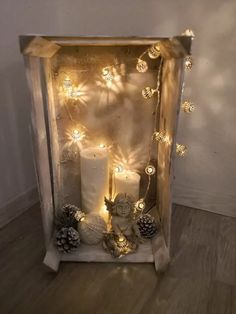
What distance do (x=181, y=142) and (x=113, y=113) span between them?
0.35m

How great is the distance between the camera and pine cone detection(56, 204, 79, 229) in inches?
37.5

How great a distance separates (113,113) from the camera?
3.28ft

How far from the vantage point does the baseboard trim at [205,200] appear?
1.20 m

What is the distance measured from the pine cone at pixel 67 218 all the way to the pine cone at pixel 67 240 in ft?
0.14

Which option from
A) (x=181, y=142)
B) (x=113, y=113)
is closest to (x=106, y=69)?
(x=113, y=113)

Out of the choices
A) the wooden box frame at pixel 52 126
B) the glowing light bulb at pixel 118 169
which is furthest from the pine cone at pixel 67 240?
the glowing light bulb at pixel 118 169

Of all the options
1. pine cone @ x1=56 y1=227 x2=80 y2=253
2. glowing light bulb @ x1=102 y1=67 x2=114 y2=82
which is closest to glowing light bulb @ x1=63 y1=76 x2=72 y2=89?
glowing light bulb @ x1=102 y1=67 x2=114 y2=82

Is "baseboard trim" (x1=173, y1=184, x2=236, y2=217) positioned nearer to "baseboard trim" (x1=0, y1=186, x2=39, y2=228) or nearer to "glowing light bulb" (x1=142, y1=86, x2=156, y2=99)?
"glowing light bulb" (x1=142, y1=86, x2=156, y2=99)

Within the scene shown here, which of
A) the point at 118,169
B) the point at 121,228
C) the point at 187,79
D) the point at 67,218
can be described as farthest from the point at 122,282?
the point at 187,79

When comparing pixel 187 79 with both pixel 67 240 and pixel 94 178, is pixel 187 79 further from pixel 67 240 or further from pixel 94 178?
pixel 67 240

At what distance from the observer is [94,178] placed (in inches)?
38.5

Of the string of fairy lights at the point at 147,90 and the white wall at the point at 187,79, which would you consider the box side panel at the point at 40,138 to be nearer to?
the string of fairy lights at the point at 147,90

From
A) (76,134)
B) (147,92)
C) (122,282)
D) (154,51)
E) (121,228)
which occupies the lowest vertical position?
(122,282)

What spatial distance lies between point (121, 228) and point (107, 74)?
492mm
